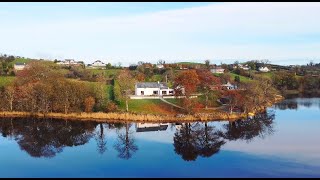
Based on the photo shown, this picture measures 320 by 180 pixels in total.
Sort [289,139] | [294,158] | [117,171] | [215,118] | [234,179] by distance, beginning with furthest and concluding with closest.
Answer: [215,118] < [289,139] < [294,158] < [117,171] < [234,179]

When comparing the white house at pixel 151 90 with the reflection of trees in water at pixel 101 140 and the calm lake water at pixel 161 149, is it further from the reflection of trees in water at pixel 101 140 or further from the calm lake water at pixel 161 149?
the reflection of trees in water at pixel 101 140

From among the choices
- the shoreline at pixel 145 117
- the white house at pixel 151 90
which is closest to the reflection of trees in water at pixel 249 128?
the shoreline at pixel 145 117

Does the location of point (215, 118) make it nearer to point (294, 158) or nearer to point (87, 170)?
point (294, 158)

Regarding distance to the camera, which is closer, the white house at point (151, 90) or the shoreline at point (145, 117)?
the shoreline at point (145, 117)

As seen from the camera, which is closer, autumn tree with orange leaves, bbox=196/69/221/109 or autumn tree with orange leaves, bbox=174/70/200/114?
autumn tree with orange leaves, bbox=174/70/200/114

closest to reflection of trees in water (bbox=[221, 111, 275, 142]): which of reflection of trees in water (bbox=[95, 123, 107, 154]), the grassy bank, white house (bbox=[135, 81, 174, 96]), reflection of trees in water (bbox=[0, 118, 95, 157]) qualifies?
the grassy bank

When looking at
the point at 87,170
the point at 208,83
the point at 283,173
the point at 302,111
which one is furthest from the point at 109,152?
Result: the point at 302,111

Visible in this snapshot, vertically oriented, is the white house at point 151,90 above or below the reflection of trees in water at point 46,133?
above

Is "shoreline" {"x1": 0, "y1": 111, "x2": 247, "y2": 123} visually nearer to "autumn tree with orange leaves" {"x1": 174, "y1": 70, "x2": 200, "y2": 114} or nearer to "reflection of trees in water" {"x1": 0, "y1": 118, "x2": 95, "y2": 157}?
"reflection of trees in water" {"x1": 0, "y1": 118, "x2": 95, "y2": 157}
